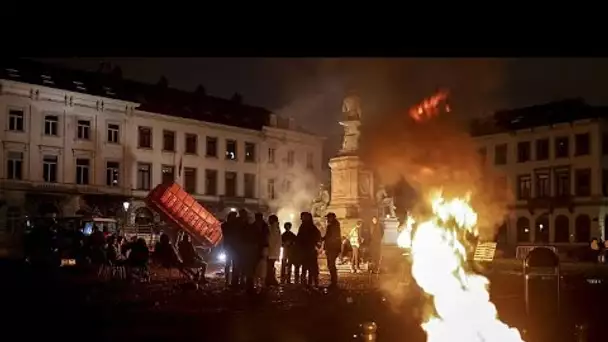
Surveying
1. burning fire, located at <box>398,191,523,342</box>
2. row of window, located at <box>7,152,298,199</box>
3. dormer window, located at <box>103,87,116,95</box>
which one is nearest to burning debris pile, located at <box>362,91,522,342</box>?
burning fire, located at <box>398,191,523,342</box>

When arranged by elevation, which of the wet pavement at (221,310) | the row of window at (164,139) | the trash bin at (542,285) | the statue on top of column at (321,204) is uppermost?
the row of window at (164,139)

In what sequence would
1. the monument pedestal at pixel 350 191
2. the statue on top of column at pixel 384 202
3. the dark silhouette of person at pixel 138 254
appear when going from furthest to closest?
1. the statue on top of column at pixel 384 202
2. the monument pedestal at pixel 350 191
3. the dark silhouette of person at pixel 138 254

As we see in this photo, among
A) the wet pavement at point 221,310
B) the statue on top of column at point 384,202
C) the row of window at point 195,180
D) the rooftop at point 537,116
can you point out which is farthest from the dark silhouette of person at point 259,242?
the rooftop at point 537,116

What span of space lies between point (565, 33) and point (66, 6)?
15.9ft

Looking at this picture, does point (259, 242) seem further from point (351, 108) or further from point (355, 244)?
point (351, 108)

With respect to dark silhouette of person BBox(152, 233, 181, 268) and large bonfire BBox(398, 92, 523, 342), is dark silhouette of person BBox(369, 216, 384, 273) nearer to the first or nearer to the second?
dark silhouette of person BBox(152, 233, 181, 268)

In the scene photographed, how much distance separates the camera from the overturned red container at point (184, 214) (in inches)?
1185

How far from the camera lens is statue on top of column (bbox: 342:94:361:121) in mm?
31188

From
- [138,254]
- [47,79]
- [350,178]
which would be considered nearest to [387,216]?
[350,178]

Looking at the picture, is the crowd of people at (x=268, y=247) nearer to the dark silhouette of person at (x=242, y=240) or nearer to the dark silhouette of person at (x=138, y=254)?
the dark silhouette of person at (x=242, y=240)

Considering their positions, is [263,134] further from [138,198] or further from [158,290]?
[158,290]

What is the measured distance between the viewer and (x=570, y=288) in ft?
69.2

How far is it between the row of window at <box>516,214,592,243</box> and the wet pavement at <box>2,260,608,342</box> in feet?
129

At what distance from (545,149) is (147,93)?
30044 mm
